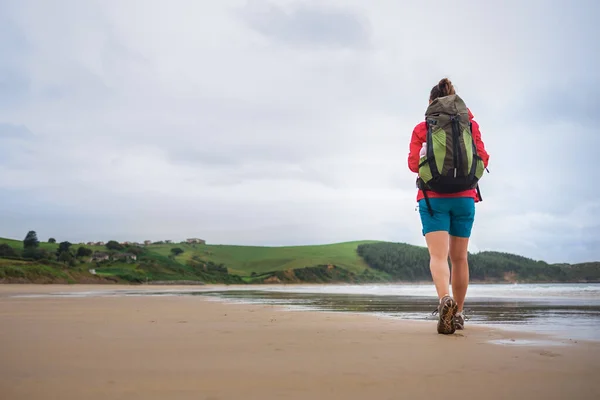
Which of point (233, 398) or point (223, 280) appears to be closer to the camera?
point (233, 398)

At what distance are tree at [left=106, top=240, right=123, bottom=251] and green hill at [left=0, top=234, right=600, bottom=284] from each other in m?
0.19

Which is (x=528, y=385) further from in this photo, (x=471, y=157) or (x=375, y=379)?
(x=471, y=157)

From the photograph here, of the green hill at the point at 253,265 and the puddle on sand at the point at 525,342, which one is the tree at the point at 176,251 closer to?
the green hill at the point at 253,265

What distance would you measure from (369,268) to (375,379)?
107106mm

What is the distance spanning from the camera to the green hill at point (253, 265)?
4603 centimetres

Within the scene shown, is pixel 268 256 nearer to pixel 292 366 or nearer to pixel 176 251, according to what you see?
pixel 176 251

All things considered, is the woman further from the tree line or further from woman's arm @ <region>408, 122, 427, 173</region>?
the tree line

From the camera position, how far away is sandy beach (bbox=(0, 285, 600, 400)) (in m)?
2.36

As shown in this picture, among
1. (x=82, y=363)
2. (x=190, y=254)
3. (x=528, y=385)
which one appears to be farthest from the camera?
(x=190, y=254)

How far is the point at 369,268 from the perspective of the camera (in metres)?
108

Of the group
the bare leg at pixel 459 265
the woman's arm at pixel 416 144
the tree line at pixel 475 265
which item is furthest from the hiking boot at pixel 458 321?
the tree line at pixel 475 265

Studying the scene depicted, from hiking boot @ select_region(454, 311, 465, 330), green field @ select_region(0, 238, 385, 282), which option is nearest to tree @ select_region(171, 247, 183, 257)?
green field @ select_region(0, 238, 385, 282)

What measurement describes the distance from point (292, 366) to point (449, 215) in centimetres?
280

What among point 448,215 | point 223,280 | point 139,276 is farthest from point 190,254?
point 448,215
